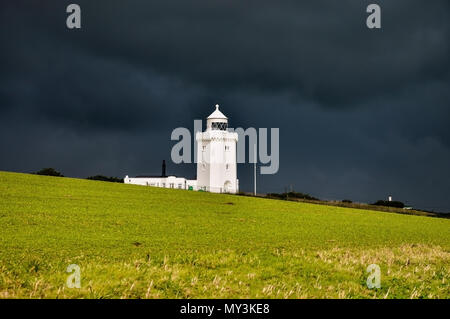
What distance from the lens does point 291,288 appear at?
7555 millimetres

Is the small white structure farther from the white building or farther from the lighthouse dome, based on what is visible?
the lighthouse dome

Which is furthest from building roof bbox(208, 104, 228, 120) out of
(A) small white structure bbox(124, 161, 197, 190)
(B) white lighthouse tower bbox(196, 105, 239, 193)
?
(A) small white structure bbox(124, 161, 197, 190)

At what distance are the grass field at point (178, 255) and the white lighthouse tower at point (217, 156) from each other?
159ft

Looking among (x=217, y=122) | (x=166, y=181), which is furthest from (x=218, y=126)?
(x=166, y=181)

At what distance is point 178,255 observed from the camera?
36.1ft

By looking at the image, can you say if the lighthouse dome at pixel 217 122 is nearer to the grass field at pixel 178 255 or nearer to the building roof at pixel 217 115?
the building roof at pixel 217 115

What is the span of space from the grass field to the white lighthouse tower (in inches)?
1909

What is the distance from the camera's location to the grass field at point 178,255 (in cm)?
723

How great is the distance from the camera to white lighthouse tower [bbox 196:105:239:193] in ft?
289

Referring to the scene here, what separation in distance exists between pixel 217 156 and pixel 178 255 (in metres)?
→ 77.3

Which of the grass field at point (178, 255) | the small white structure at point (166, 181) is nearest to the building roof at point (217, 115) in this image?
the small white structure at point (166, 181)

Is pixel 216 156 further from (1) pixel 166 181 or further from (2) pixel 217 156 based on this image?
(1) pixel 166 181
